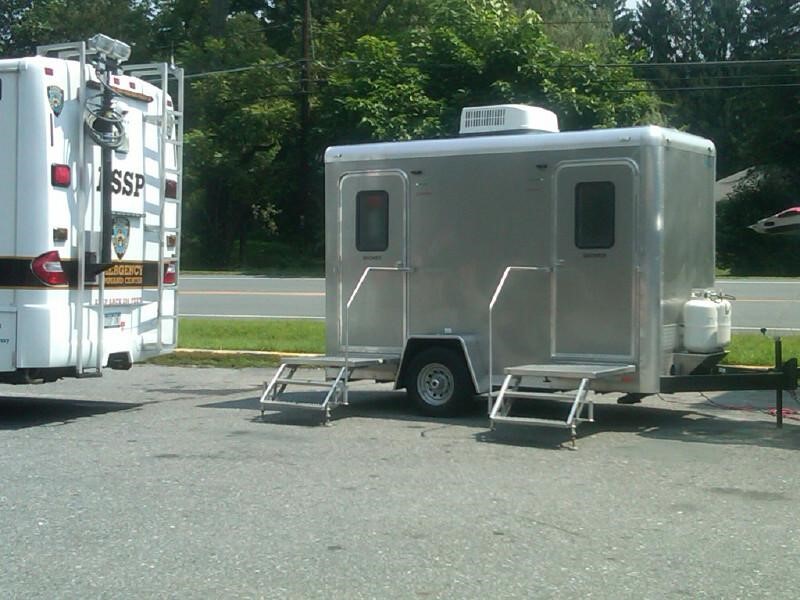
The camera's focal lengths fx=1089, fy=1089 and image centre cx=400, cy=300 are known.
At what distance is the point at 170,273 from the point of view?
1238 centimetres

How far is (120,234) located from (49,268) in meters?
1.17

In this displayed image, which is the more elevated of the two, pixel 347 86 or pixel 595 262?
pixel 347 86

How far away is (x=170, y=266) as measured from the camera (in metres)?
12.4

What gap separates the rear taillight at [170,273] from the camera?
1231cm

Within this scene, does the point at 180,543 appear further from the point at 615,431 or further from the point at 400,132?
the point at 400,132

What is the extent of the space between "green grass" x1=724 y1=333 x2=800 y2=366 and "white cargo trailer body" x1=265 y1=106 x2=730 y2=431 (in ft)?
11.3

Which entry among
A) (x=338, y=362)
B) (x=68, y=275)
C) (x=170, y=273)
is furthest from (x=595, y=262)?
(x=68, y=275)

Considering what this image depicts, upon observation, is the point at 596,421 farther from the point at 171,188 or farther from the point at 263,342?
the point at 263,342

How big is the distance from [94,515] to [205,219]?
36.5 meters

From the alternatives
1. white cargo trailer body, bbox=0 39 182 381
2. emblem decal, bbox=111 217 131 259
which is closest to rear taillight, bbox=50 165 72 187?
white cargo trailer body, bbox=0 39 182 381

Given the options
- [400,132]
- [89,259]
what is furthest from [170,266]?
[400,132]

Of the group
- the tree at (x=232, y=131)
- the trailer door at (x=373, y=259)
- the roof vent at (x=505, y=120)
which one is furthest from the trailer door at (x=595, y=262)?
the tree at (x=232, y=131)

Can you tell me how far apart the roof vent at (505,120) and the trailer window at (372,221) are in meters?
1.18

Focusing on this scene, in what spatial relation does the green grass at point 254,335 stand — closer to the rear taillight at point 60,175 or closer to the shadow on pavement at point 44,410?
the shadow on pavement at point 44,410
